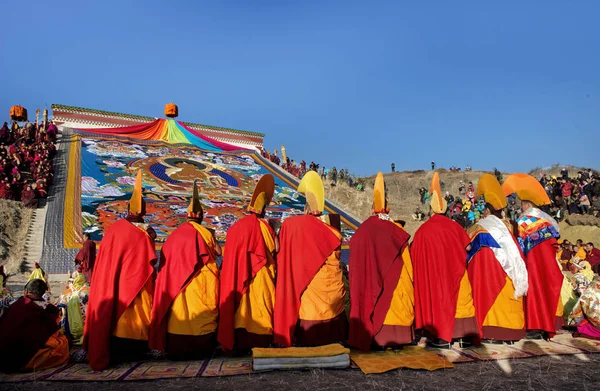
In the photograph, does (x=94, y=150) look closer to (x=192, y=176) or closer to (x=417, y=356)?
(x=192, y=176)

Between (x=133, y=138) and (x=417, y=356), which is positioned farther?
(x=133, y=138)

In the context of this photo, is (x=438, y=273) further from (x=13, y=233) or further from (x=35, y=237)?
(x=13, y=233)

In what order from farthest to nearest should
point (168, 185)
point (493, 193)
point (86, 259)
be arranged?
point (168, 185) → point (86, 259) → point (493, 193)

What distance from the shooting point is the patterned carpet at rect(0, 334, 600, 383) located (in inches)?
126

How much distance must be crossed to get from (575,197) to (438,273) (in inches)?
495

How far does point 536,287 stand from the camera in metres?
4.29

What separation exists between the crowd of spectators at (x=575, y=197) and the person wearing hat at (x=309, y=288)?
1190 centimetres

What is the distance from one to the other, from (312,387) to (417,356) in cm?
120

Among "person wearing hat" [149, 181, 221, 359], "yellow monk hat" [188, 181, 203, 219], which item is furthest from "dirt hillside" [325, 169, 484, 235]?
"person wearing hat" [149, 181, 221, 359]

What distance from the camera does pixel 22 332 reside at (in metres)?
3.31

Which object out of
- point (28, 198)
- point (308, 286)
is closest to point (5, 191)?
point (28, 198)

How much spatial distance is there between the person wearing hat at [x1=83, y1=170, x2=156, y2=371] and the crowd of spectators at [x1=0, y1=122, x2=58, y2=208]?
8.70 m

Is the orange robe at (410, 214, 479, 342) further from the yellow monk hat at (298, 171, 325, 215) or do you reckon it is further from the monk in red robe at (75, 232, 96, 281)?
the monk in red robe at (75, 232, 96, 281)

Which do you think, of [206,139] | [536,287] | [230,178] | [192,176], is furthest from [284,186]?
[536,287]
